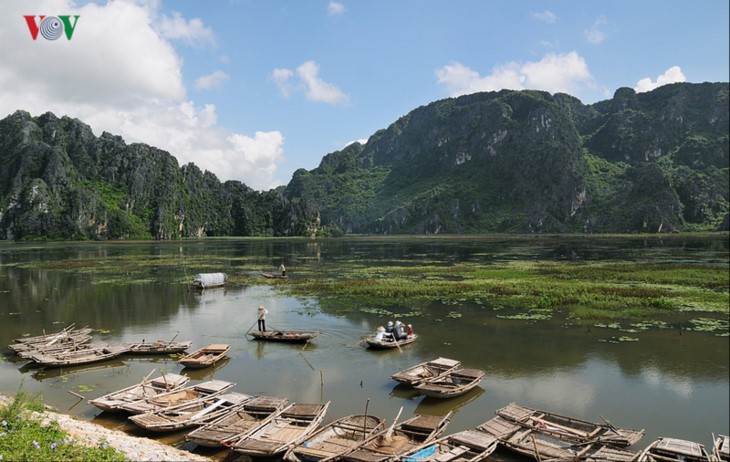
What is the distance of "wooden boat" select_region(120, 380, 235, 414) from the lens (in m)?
13.8

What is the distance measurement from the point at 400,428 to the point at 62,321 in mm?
24206

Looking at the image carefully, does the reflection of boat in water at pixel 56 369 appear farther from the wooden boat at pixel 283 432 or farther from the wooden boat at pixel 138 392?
the wooden boat at pixel 283 432

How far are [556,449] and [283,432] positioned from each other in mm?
6652

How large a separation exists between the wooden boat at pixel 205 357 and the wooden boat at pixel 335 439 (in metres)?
8.42

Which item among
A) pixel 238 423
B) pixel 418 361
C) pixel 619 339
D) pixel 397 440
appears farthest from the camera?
pixel 619 339

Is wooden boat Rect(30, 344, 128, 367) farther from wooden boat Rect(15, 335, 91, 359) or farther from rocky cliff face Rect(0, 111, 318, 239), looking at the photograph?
rocky cliff face Rect(0, 111, 318, 239)

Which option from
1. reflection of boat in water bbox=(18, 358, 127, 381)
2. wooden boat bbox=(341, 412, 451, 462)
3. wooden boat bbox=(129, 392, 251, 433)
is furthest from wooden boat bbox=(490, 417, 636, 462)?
reflection of boat in water bbox=(18, 358, 127, 381)

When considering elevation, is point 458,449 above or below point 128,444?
below

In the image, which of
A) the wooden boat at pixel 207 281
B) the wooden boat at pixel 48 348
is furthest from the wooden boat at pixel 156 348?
the wooden boat at pixel 207 281

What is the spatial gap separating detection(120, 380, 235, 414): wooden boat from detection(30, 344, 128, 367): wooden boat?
644cm

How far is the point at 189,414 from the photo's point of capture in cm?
1355

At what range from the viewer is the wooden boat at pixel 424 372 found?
16406 mm

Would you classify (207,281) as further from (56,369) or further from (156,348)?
(56,369)

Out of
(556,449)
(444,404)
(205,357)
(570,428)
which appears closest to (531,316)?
(444,404)
